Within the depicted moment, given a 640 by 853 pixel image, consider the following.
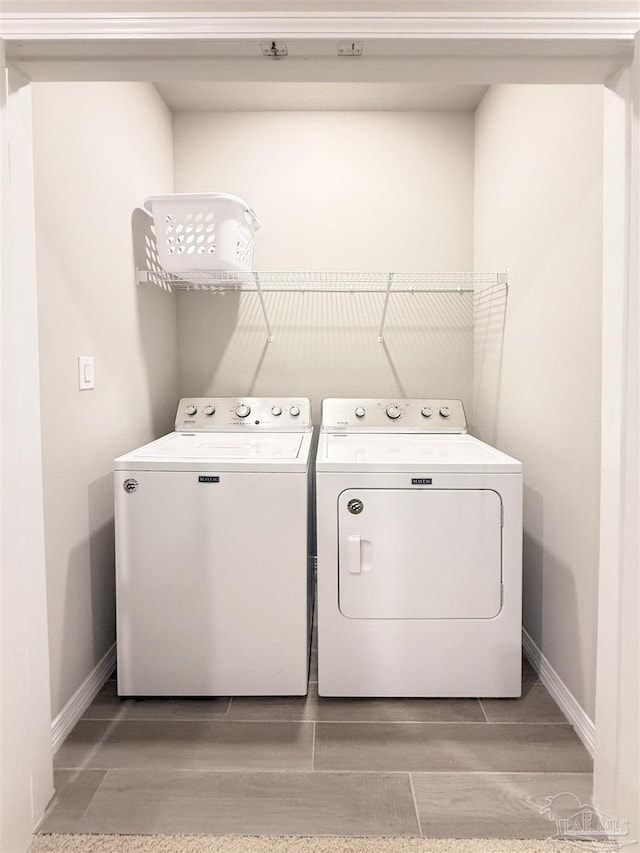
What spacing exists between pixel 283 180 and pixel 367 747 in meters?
2.46

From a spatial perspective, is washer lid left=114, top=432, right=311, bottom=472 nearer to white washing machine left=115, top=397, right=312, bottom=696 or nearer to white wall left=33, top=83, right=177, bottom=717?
white washing machine left=115, top=397, right=312, bottom=696

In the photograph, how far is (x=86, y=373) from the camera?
1755 millimetres

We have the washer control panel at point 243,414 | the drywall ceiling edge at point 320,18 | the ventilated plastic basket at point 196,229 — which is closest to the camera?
the drywall ceiling edge at point 320,18

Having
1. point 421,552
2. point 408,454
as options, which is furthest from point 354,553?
point 408,454

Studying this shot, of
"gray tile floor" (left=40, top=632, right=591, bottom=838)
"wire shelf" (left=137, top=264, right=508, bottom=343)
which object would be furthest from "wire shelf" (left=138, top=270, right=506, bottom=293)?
"gray tile floor" (left=40, top=632, right=591, bottom=838)

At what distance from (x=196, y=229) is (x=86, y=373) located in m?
0.76

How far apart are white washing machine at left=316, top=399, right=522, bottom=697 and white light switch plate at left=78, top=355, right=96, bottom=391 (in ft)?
2.72

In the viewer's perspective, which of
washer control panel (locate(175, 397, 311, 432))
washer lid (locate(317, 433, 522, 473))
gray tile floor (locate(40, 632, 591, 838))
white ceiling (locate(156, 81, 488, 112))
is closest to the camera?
gray tile floor (locate(40, 632, 591, 838))

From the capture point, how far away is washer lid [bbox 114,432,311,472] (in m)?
1.71

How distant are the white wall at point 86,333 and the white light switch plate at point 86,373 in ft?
0.07

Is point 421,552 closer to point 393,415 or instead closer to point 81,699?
point 393,415

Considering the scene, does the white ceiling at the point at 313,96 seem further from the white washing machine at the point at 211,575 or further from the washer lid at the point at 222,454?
the white washing machine at the point at 211,575

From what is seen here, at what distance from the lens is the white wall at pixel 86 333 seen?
155cm

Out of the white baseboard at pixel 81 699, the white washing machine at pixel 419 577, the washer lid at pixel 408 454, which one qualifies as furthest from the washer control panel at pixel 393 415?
A: the white baseboard at pixel 81 699
